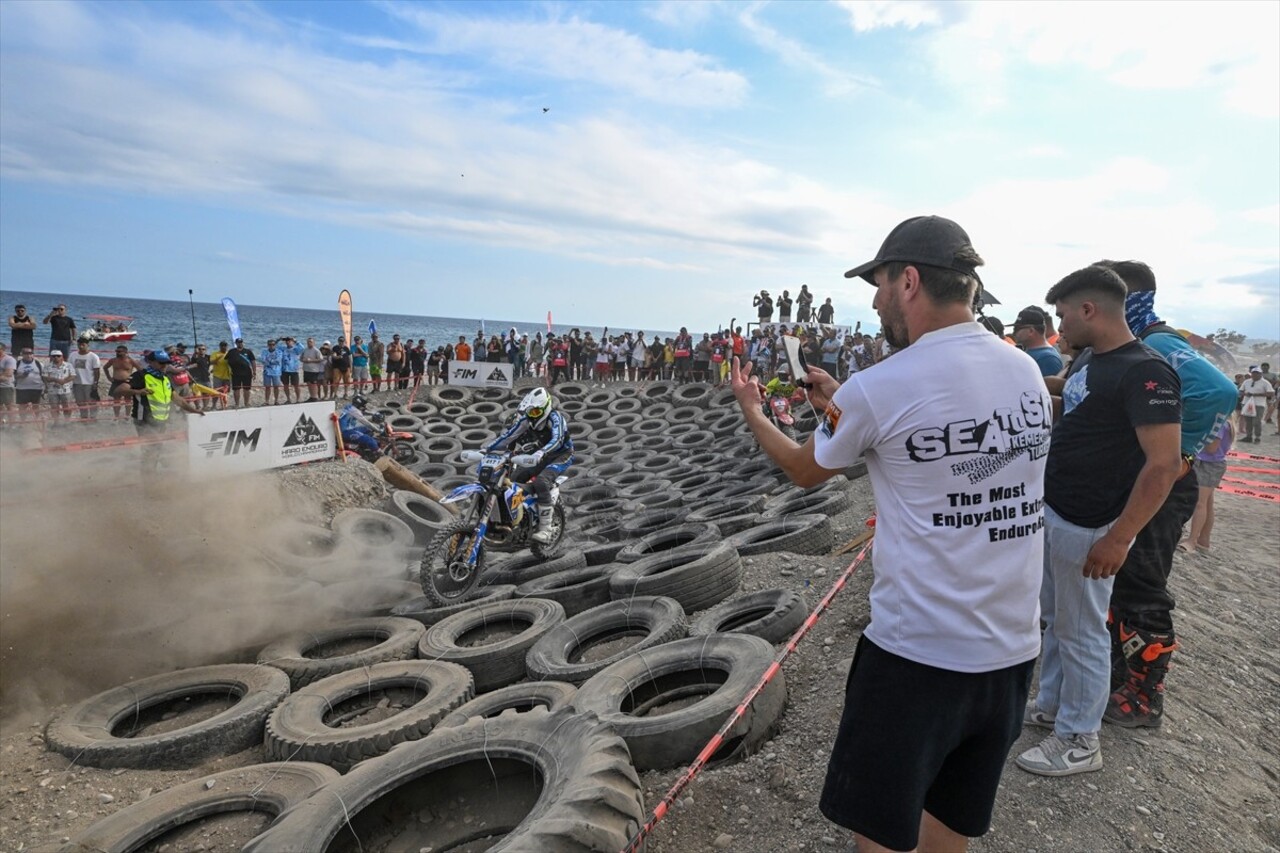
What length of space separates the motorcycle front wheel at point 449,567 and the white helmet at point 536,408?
67.2 inches

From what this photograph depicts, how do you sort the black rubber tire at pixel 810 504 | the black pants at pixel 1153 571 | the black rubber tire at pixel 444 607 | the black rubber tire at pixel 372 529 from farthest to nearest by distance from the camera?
the black rubber tire at pixel 372 529 → the black rubber tire at pixel 810 504 → the black rubber tire at pixel 444 607 → the black pants at pixel 1153 571

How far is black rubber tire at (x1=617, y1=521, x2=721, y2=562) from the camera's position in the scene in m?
9.98

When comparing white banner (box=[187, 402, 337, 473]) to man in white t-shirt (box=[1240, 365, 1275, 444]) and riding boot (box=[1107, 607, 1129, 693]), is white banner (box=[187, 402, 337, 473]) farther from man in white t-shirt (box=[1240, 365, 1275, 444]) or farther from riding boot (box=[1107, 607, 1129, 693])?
man in white t-shirt (box=[1240, 365, 1275, 444])

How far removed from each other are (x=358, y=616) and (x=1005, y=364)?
866 centimetres

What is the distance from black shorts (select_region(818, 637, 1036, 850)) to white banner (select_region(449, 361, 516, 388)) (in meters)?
25.5

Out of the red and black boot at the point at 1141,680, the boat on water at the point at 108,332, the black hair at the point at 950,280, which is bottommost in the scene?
the red and black boot at the point at 1141,680

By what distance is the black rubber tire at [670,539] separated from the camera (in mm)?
9984

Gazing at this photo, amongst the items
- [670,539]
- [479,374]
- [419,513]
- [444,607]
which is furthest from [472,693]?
[479,374]

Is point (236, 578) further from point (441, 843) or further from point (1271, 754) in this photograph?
point (1271, 754)

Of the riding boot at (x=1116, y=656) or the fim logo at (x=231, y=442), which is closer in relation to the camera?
the riding boot at (x=1116, y=656)

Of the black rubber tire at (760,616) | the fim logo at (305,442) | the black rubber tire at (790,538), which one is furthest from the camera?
the fim logo at (305,442)

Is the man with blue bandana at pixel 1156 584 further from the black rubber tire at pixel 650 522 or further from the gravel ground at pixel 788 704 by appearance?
the black rubber tire at pixel 650 522

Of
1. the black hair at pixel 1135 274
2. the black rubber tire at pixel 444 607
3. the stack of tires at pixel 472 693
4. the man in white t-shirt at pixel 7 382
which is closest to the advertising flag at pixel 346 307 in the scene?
the man in white t-shirt at pixel 7 382

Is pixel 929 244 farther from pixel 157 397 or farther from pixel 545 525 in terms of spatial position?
pixel 157 397
